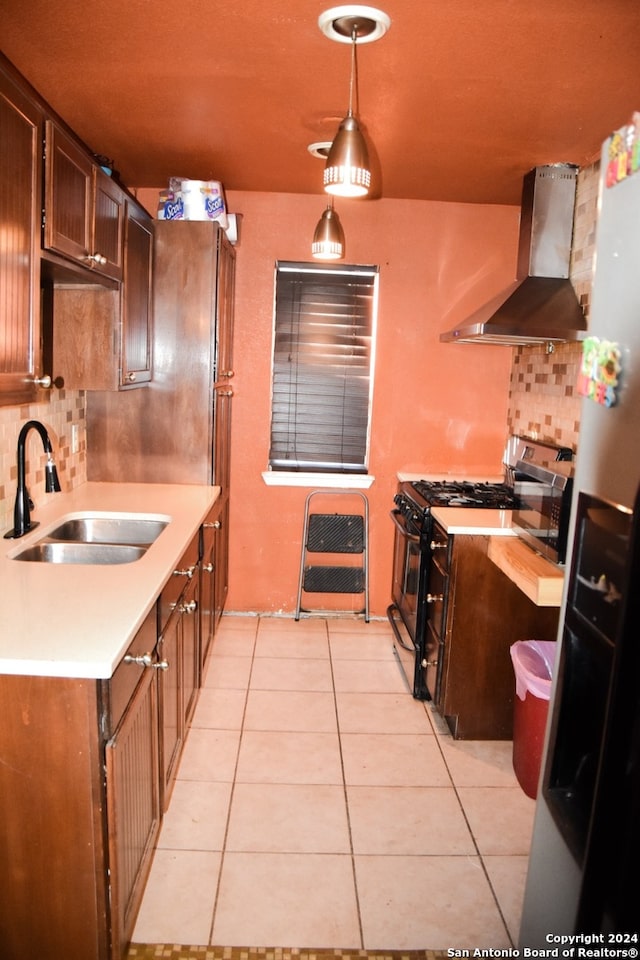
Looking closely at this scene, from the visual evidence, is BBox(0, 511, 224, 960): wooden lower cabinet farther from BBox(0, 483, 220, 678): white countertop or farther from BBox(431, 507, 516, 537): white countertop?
BBox(431, 507, 516, 537): white countertop

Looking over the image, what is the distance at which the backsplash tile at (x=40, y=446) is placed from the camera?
2.38 metres

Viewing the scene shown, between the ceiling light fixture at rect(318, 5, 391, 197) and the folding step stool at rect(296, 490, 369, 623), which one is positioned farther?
the folding step stool at rect(296, 490, 369, 623)

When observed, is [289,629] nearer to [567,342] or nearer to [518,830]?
[518,830]

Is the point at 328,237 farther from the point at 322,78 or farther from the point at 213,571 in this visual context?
the point at 213,571

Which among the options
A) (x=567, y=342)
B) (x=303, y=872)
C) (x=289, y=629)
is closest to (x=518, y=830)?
(x=303, y=872)

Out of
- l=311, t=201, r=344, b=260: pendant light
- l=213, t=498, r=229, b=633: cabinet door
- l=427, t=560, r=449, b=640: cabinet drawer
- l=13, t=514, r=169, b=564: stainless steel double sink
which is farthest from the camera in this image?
l=213, t=498, r=229, b=633: cabinet door

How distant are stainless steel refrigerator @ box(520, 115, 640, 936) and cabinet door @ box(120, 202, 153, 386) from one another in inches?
75.6

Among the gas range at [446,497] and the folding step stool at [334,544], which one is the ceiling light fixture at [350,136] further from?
the folding step stool at [334,544]

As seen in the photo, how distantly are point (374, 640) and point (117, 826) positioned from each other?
2.52 metres

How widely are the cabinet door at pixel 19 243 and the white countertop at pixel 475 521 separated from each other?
1.69m

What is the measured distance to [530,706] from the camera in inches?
97.0

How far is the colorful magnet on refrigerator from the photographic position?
46.0 inches

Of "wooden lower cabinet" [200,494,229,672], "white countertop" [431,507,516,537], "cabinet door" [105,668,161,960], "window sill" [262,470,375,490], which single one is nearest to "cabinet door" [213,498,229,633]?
"wooden lower cabinet" [200,494,229,672]

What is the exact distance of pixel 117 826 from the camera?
150 cm
